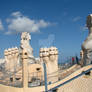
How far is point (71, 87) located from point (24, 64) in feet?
9.42

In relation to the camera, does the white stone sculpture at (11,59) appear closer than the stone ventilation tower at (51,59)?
No

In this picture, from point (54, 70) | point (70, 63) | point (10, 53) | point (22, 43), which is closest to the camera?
point (54, 70)

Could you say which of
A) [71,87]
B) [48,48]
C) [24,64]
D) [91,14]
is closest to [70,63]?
[48,48]

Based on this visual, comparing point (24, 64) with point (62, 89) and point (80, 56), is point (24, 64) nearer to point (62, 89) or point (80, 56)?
point (62, 89)

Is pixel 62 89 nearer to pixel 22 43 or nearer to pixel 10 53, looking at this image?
pixel 10 53

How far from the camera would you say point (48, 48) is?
10.8m

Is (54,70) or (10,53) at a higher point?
(10,53)

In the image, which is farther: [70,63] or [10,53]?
[70,63]

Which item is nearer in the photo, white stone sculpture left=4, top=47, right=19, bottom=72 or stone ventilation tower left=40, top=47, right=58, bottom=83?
stone ventilation tower left=40, top=47, right=58, bottom=83

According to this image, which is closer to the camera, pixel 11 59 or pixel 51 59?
pixel 51 59

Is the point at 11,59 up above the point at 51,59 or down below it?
above

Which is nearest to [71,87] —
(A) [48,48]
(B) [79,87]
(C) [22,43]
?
(B) [79,87]

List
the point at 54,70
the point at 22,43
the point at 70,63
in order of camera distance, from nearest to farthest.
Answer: the point at 54,70
the point at 70,63
the point at 22,43

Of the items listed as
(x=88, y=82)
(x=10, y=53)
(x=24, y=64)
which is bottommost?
(x=88, y=82)
